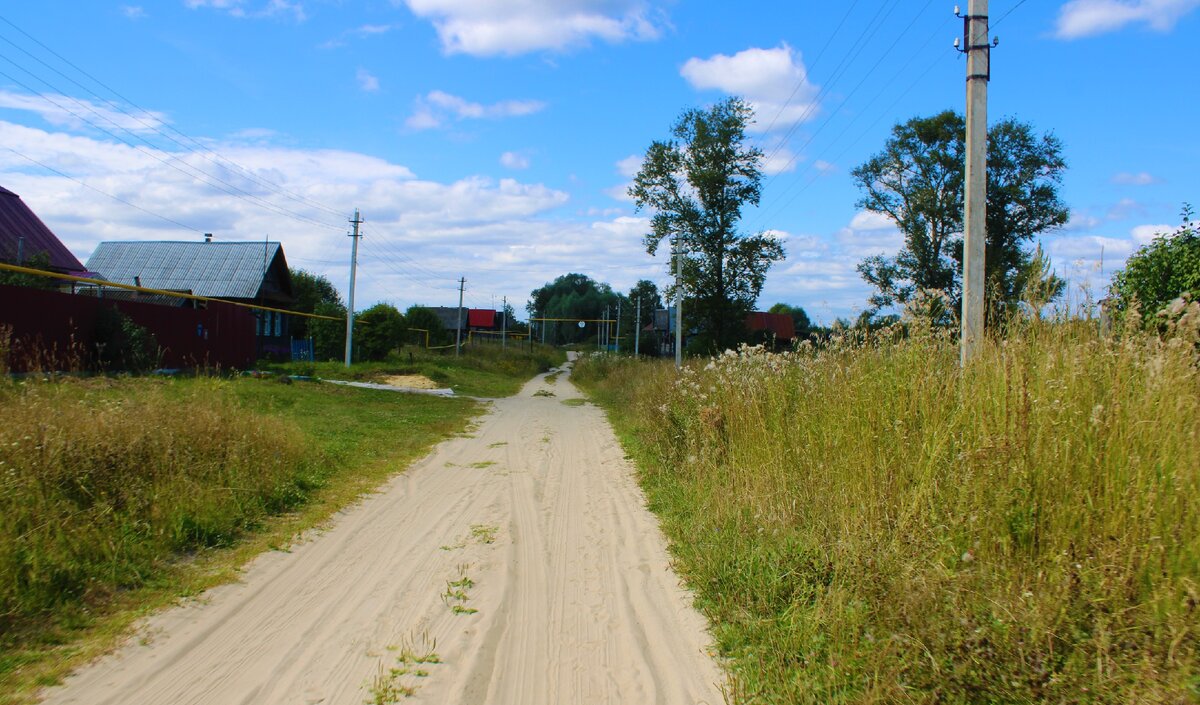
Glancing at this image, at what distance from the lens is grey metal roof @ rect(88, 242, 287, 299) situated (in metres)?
37.0

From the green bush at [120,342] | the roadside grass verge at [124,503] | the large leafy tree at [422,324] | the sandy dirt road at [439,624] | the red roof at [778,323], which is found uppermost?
the red roof at [778,323]

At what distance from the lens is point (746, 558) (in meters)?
5.09

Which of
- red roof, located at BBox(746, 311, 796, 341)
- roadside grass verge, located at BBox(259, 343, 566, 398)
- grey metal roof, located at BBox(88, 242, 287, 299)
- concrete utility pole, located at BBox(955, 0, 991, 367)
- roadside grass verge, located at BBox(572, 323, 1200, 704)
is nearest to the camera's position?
roadside grass verge, located at BBox(572, 323, 1200, 704)

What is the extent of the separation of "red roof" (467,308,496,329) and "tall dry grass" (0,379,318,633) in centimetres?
9413

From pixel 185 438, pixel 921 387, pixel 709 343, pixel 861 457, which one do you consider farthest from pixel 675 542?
pixel 709 343

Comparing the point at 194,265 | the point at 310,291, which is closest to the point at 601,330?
the point at 310,291

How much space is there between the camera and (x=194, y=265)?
38312 millimetres

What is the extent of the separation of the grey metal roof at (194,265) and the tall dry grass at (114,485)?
30.8 m

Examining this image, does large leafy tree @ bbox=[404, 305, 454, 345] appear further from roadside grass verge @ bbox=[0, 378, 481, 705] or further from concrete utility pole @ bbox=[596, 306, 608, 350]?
roadside grass verge @ bbox=[0, 378, 481, 705]

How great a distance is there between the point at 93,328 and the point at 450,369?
20.0 m

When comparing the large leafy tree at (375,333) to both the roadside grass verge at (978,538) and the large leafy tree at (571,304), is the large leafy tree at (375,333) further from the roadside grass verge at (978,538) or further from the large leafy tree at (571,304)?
the large leafy tree at (571,304)

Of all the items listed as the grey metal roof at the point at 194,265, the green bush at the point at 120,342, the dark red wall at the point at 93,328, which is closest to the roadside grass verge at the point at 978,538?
the dark red wall at the point at 93,328

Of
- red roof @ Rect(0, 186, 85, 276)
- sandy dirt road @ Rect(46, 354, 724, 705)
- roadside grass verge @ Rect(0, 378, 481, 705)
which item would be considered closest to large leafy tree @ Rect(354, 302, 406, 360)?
red roof @ Rect(0, 186, 85, 276)

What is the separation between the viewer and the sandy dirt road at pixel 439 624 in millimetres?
3842
